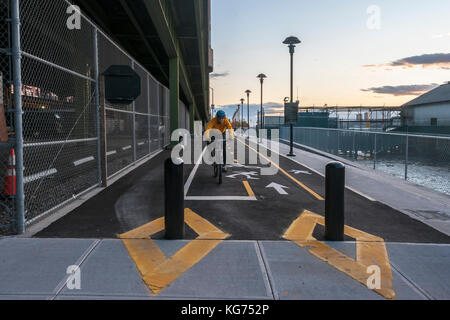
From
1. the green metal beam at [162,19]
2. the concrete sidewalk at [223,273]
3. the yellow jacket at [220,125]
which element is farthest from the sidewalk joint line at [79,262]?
the green metal beam at [162,19]

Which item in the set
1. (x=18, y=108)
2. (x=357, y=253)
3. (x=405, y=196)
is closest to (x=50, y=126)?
(x=18, y=108)

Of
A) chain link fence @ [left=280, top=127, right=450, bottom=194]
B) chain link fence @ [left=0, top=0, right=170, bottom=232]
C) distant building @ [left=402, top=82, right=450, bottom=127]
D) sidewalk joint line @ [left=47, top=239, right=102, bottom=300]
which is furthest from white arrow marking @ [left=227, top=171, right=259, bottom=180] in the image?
distant building @ [left=402, top=82, right=450, bottom=127]

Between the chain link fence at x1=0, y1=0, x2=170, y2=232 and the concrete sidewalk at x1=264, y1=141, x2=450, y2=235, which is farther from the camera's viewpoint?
the concrete sidewalk at x1=264, y1=141, x2=450, y2=235

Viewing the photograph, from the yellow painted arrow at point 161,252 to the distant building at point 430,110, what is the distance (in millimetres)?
52759

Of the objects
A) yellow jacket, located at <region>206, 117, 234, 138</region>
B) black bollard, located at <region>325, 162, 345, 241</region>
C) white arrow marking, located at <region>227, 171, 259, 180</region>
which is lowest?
white arrow marking, located at <region>227, 171, 259, 180</region>

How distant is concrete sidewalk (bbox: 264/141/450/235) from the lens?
20.9 feet

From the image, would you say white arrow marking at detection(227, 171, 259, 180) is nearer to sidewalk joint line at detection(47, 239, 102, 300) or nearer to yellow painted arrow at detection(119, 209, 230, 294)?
yellow painted arrow at detection(119, 209, 230, 294)

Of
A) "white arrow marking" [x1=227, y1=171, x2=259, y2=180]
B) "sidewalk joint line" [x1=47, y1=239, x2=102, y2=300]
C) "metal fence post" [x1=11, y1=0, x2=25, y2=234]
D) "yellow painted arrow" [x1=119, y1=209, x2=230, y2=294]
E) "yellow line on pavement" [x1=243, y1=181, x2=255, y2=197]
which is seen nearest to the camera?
"sidewalk joint line" [x1=47, y1=239, x2=102, y2=300]

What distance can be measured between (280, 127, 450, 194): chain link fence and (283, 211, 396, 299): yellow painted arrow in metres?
5.22

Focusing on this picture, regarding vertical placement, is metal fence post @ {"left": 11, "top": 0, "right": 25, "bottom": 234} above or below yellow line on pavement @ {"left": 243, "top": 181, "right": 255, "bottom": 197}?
above

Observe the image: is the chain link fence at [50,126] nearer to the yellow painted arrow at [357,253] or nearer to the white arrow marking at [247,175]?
the white arrow marking at [247,175]

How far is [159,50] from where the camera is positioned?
23141 mm

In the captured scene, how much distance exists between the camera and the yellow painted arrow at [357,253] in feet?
12.5
